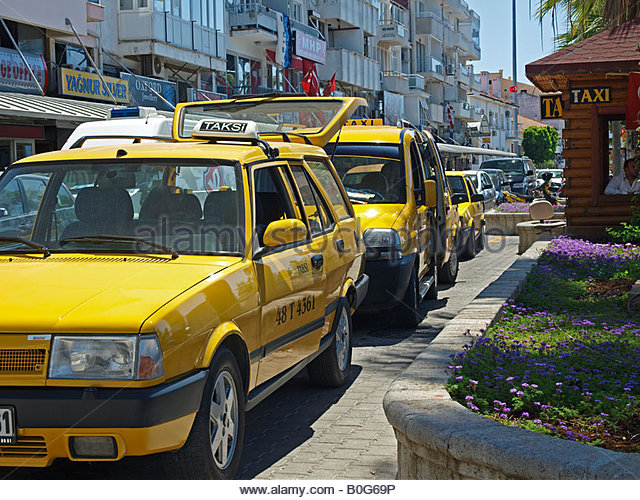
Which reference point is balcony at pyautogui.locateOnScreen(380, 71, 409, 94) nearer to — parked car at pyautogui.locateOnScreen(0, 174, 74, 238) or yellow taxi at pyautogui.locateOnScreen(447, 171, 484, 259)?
yellow taxi at pyautogui.locateOnScreen(447, 171, 484, 259)

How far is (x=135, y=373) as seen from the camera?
13.7 feet

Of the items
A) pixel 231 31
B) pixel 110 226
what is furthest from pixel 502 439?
pixel 231 31

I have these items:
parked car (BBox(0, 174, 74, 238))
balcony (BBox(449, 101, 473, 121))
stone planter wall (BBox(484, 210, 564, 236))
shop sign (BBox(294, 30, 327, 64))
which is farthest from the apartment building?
balcony (BBox(449, 101, 473, 121))

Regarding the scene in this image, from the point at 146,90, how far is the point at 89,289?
2702 cm

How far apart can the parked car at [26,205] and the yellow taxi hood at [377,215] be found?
430cm

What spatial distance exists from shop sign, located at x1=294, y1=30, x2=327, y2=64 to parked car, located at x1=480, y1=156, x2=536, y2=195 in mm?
9345

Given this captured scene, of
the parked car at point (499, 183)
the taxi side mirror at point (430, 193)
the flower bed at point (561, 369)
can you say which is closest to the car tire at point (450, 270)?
the taxi side mirror at point (430, 193)

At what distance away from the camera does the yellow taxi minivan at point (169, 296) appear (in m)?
4.18

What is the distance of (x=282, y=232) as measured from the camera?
560cm

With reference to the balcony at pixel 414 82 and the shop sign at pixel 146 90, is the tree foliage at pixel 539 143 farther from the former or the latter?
the shop sign at pixel 146 90

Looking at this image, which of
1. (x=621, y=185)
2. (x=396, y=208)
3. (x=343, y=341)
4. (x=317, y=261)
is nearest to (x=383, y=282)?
(x=396, y=208)

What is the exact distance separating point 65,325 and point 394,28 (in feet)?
186

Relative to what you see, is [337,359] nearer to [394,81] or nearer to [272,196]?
[272,196]

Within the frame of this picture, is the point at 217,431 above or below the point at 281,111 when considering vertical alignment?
below
